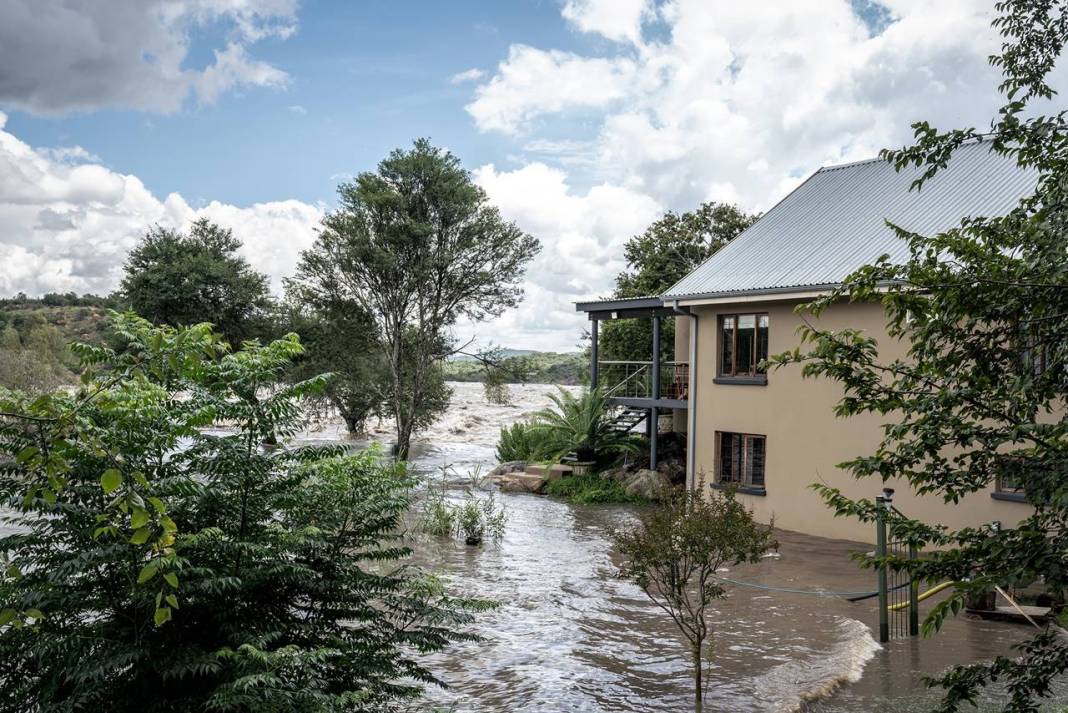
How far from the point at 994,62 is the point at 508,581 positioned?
10.6 m

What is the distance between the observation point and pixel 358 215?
3161cm

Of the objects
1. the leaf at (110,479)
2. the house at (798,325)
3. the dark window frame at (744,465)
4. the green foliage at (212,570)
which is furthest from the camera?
the dark window frame at (744,465)

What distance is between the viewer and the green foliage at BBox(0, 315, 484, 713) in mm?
5621

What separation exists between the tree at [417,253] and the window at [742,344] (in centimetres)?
1483

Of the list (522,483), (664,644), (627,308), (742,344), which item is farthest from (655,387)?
(664,644)

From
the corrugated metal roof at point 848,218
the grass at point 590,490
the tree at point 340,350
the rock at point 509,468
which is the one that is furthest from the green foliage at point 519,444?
the corrugated metal roof at point 848,218

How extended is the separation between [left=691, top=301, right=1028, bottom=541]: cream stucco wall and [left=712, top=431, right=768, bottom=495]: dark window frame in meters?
0.14

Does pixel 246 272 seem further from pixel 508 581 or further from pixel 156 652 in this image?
pixel 156 652

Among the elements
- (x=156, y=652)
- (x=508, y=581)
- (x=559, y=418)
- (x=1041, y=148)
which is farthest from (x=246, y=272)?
(x=1041, y=148)

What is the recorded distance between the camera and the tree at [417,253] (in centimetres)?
3152

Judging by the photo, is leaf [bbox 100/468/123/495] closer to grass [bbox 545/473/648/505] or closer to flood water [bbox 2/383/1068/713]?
flood water [bbox 2/383/1068/713]

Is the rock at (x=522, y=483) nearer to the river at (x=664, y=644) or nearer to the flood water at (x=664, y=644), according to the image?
the flood water at (x=664, y=644)

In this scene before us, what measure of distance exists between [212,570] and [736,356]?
1565cm

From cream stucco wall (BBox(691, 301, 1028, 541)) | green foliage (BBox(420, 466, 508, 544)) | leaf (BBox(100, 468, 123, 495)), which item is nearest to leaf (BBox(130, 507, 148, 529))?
leaf (BBox(100, 468, 123, 495))
